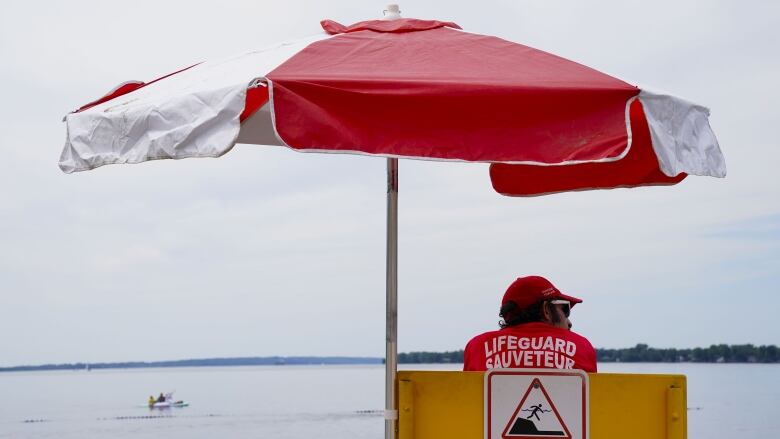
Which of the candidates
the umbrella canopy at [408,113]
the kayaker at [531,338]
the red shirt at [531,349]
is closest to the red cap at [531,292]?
the kayaker at [531,338]

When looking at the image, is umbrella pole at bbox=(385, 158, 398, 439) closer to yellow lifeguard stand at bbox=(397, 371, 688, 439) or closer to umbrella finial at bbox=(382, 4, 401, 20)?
yellow lifeguard stand at bbox=(397, 371, 688, 439)

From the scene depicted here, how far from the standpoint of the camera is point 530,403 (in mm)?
3033

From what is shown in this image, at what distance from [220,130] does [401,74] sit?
54cm

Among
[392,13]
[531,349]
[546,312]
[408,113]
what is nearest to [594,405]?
[531,349]

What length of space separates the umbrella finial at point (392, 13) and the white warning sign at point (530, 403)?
1397mm

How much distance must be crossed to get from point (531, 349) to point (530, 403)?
1.09ft

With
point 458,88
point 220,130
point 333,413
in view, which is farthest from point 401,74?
point 333,413

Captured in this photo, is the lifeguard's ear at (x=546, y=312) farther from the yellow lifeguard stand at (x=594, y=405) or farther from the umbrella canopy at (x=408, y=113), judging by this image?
the umbrella canopy at (x=408, y=113)

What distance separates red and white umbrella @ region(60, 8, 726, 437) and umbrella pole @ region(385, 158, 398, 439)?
110 mm

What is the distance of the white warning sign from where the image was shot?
3.00 m

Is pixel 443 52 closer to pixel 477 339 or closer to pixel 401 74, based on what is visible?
pixel 401 74

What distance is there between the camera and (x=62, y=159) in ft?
10.4

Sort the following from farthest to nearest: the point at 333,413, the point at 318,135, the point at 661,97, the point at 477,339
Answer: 1. the point at 333,413
2. the point at 477,339
3. the point at 661,97
4. the point at 318,135

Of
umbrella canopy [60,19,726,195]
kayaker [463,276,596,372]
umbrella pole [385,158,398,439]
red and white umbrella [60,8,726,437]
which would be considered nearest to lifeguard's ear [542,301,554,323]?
kayaker [463,276,596,372]
